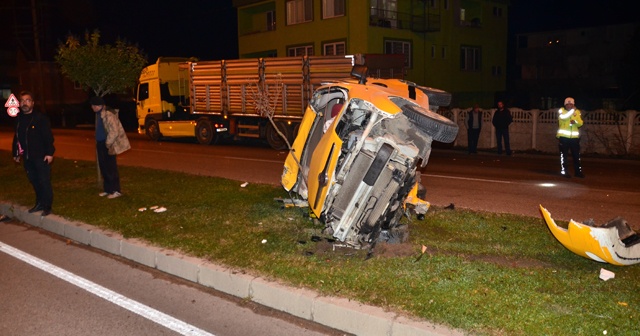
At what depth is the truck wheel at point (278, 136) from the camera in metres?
20.6

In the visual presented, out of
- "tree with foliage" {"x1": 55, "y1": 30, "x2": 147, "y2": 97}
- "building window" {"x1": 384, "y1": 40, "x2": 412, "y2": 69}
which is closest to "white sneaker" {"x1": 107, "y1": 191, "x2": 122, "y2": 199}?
"tree with foliage" {"x1": 55, "y1": 30, "x2": 147, "y2": 97}

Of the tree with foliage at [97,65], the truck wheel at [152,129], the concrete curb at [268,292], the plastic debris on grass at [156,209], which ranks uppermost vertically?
the tree with foliage at [97,65]

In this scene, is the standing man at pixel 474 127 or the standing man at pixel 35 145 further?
the standing man at pixel 474 127

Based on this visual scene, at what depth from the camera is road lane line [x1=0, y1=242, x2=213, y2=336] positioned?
4.99m

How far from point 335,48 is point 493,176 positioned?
63.9 feet

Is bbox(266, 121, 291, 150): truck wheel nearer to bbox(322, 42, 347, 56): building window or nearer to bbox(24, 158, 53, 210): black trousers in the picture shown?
bbox(322, 42, 347, 56): building window

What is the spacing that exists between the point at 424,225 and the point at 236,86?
51.5 feet

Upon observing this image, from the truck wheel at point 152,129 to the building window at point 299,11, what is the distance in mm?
11866

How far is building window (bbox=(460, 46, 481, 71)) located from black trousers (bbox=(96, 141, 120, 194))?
30.2 m

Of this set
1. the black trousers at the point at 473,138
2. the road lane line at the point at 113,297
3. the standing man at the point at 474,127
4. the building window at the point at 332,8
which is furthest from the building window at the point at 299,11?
the road lane line at the point at 113,297

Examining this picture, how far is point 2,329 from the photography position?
5000 mm

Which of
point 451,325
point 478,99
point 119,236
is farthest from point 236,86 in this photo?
A: point 478,99

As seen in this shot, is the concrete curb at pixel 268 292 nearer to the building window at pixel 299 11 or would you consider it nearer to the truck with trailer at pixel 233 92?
the truck with trailer at pixel 233 92

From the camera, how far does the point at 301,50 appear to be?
33.4 meters
